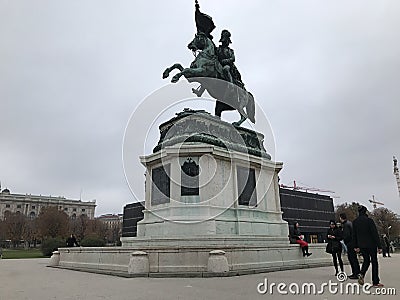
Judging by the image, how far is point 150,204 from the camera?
16.1m

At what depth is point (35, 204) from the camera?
456 feet

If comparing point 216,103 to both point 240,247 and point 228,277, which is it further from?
point 228,277

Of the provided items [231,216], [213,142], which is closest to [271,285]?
[231,216]

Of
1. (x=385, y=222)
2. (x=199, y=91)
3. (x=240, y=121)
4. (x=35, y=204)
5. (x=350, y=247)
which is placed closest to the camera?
(x=350, y=247)

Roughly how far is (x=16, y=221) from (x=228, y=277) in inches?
3270

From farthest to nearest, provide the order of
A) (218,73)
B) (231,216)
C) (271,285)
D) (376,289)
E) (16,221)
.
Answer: (16,221) → (218,73) → (231,216) → (271,285) → (376,289)

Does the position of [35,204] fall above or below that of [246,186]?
above

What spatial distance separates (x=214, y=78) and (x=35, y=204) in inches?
A: 5562

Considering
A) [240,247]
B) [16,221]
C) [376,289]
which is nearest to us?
[376,289]

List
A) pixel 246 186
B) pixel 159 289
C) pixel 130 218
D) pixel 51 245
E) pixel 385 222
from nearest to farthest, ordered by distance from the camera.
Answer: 1. pixel 159 289
2. pixel 246 186
3. pixel 51 245
4. pixel 130 218
5. pixel 385 222

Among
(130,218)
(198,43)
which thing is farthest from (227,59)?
(130,218)

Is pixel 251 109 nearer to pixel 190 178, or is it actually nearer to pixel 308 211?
pixel 190 178

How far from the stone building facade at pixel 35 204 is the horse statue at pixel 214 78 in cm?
12403

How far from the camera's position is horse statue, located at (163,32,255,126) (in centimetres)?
1822
